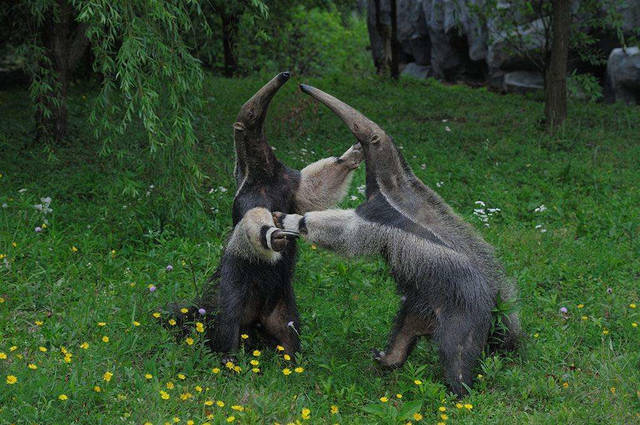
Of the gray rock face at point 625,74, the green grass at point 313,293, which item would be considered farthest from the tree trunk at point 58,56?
the gray rock face at point 625,74

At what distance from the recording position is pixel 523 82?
16812mm

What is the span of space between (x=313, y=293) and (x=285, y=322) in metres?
1.05

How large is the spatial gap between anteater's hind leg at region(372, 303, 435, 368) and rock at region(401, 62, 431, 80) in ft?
58.2

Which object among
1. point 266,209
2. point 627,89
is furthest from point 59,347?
point 627,89

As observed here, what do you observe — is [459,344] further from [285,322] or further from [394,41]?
[394,41]

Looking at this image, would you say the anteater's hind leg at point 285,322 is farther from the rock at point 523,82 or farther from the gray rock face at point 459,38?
the rock at point 523,82

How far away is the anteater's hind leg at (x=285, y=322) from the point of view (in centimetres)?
513

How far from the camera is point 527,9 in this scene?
1314cm

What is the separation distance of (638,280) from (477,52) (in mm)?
13702

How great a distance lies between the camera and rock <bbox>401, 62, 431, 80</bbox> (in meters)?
22.2

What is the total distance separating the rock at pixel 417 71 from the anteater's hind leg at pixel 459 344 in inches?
707

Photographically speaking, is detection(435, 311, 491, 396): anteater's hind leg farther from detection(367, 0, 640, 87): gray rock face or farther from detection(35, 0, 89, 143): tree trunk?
detection(367, 0, 640, 87): gray rock face

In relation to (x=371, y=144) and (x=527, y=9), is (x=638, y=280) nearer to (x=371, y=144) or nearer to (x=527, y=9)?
(x=371, y=144)

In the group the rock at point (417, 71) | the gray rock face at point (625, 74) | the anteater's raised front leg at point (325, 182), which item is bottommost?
the rock at point (417, 71)
